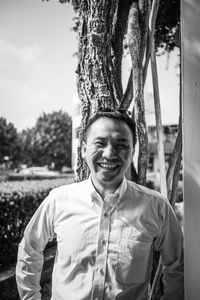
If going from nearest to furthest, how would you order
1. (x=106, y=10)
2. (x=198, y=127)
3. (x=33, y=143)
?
(x=198, y=127), (x=106, y=10), (x=33, y=143)

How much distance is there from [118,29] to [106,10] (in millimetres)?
210

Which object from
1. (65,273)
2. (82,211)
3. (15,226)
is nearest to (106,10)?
(82,211)

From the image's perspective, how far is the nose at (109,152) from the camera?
4.99ft

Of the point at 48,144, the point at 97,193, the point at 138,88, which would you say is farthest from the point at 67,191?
the point at 48,144

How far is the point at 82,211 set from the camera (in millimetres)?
1559

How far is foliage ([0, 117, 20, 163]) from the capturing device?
4244 centimetres

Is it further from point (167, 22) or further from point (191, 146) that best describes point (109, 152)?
point (167, 22)

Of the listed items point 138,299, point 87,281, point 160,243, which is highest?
point 160,243

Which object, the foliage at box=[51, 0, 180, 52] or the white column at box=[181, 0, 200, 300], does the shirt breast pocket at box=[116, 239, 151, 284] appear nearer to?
the white column at box=[181, 0, 200, 300]

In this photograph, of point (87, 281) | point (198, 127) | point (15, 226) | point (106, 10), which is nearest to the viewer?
point (198, 127)

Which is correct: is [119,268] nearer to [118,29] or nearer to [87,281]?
[87,281]

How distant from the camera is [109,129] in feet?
5.12

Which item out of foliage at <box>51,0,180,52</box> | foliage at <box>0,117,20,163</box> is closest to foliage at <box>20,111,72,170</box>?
foliage at <box>0,117,20,163</box>

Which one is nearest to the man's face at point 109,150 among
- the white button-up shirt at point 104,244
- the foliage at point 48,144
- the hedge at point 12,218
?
the white button-up shirt at point 104,244
